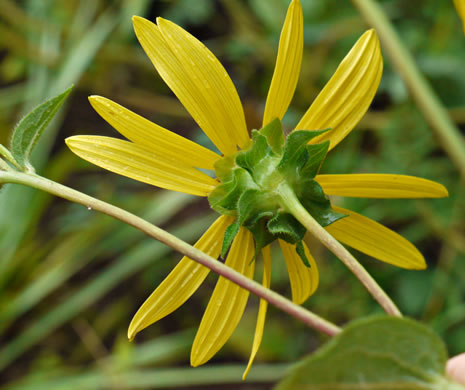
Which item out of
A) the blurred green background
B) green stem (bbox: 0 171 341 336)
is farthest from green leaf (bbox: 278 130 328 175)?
the blurred green background

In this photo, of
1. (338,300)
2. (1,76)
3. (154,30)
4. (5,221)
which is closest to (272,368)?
(338,300)

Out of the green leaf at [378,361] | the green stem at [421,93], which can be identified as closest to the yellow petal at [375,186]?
the green leaf at [378,361]

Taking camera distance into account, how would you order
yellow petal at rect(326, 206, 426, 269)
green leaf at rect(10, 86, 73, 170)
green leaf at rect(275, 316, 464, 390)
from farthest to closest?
yellow petal at rect(326, 206, 426, 269) → green leaf at rect(10, 86, 73, 170) → green leaf at rect(275, 316, 464, 390)

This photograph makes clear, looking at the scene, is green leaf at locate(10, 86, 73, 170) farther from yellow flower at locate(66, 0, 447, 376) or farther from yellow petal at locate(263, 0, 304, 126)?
yellow petal at locate(263, 0, 304, 126)

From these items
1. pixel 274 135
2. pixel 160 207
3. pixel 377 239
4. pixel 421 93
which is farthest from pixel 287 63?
pixel 160 207

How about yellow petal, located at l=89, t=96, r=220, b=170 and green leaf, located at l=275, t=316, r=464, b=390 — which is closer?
green leaf, located at l=275, t=316, r=464, b=390

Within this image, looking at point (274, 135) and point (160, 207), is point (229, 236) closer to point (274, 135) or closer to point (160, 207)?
point (274, 135)

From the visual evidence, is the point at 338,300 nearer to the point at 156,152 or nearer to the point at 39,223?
the point at 156,152

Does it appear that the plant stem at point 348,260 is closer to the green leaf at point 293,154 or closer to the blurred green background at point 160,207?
the green leaf at point 293,154
